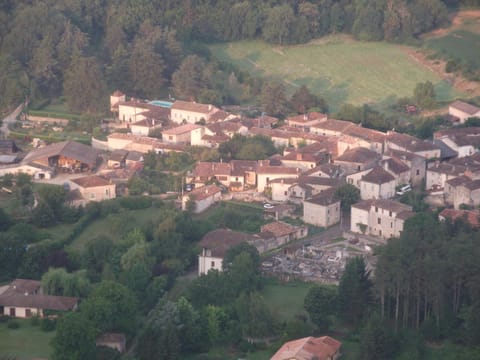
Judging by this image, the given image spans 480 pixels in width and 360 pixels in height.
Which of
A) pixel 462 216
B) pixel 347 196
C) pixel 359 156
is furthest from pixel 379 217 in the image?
pixel 359 156

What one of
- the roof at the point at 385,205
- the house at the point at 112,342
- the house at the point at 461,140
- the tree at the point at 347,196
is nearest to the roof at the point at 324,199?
the tree at the point at 347,196

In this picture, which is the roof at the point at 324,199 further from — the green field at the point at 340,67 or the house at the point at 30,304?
the green field at the point at 340,67

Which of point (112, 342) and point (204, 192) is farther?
point (204, 192)

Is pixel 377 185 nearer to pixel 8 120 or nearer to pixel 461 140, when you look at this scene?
pixel 461 140

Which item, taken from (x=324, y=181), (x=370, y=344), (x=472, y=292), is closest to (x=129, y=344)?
(x=370, y=344)

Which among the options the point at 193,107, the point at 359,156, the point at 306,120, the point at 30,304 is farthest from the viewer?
the point at 193,107

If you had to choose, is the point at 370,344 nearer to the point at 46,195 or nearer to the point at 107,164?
the point at 46,195

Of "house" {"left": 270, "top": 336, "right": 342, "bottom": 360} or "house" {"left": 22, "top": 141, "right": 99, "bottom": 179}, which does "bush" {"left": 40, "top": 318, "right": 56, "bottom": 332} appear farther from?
"house" {"left": 22, "top": 141, "right": 99, "bottom": 179}
